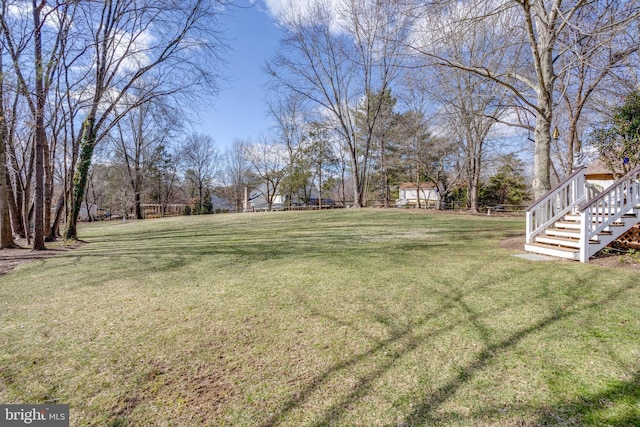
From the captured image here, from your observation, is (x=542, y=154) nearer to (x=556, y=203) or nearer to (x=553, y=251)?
(x=556, y=203)

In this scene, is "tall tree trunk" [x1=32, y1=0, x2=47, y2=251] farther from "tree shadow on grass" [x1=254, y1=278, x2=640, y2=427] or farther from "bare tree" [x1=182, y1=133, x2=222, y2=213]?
"bare tree" [x1=182, y1=133, x2=222, y2=213]

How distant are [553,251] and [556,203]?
55.3 inches

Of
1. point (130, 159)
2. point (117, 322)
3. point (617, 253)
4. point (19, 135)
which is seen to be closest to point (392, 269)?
point (117, 322)

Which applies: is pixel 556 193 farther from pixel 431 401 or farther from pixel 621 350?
pixel 431 401

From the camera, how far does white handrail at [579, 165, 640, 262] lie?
4715mm

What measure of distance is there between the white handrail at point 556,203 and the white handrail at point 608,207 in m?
0.85

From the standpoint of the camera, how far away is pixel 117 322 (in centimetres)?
300

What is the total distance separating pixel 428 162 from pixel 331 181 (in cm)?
1519

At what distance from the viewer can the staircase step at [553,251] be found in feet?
16.0

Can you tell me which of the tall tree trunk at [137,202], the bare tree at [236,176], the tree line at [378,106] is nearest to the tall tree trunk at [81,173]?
the tree line at [378,106]

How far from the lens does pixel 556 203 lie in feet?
19.9

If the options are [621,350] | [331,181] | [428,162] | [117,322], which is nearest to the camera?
[621,350]

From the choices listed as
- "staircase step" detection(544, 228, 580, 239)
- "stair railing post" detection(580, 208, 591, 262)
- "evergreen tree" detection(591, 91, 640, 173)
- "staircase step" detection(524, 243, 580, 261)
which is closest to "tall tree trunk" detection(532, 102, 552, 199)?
"staircase step" detection(544, 228, 580, 239)

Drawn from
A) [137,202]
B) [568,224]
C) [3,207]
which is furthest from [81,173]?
[137,202]
